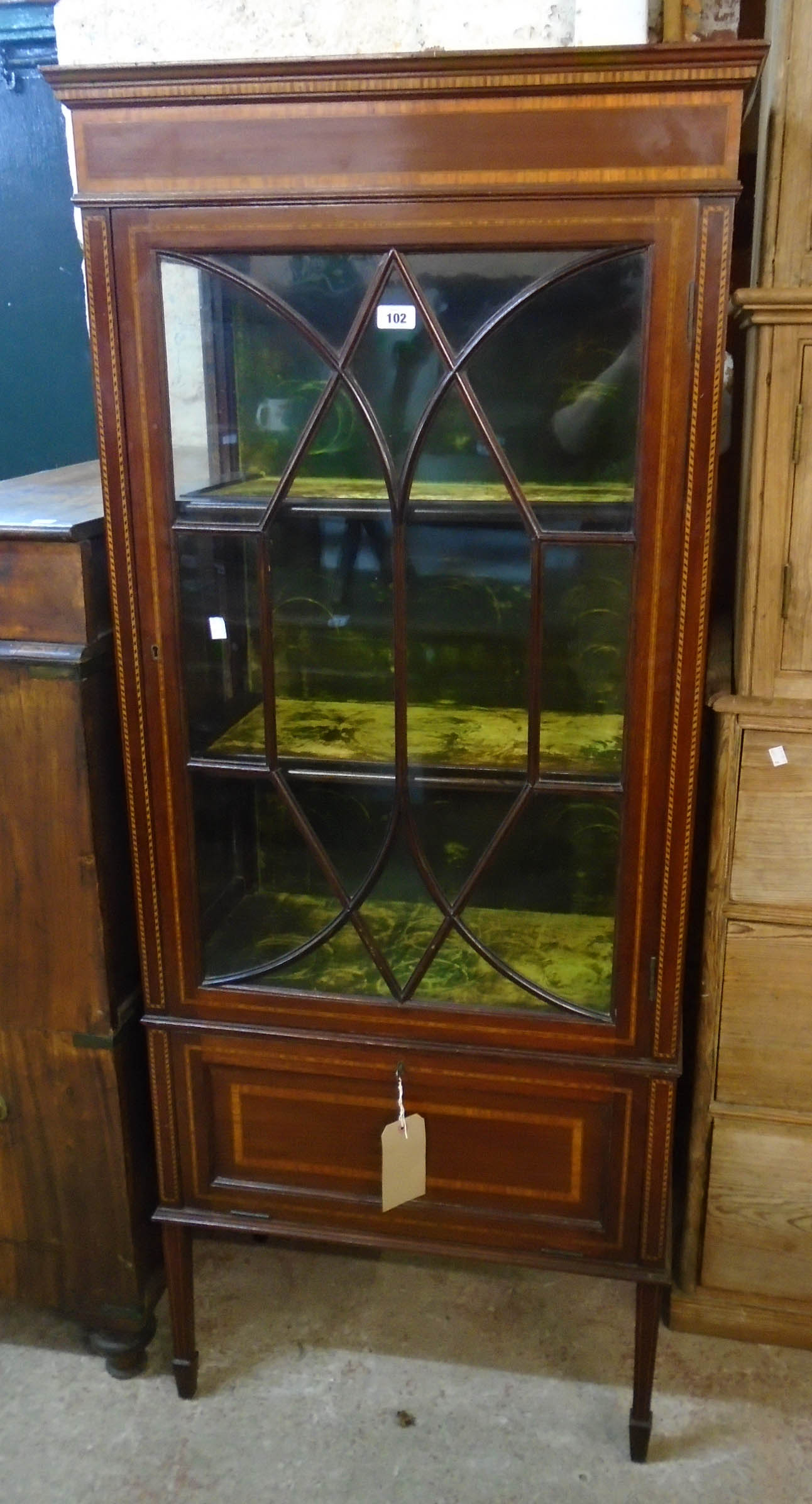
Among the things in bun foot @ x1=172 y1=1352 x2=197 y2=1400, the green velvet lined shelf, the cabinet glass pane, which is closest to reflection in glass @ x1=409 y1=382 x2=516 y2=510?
the cabinet glass pane

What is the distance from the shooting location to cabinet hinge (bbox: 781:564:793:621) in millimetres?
1265

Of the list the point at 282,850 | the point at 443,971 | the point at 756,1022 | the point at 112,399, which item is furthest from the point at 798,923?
the point at 112,399

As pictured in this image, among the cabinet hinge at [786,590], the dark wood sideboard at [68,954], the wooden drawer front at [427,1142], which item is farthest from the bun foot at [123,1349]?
the cabinet hinge at [786,590]

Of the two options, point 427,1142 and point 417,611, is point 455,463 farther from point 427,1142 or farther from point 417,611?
point 427,1142

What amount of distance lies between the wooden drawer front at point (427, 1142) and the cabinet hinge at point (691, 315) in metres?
0.76

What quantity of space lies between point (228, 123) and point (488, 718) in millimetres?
637

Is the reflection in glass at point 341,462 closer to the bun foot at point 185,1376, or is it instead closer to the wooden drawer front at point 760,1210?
the wooden drawer front at point 760,1210

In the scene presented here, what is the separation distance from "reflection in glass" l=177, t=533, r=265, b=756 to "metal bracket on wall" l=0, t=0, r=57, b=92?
3.12ft

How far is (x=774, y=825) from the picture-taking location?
1.34 m

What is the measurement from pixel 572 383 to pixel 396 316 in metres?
0.18

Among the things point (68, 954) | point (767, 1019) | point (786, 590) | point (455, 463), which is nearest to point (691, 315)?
point (455, 463)

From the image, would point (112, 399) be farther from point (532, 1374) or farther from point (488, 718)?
point (532, 1374)

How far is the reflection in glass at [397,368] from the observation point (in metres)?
1.09

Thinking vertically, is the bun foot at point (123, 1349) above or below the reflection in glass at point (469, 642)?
below
